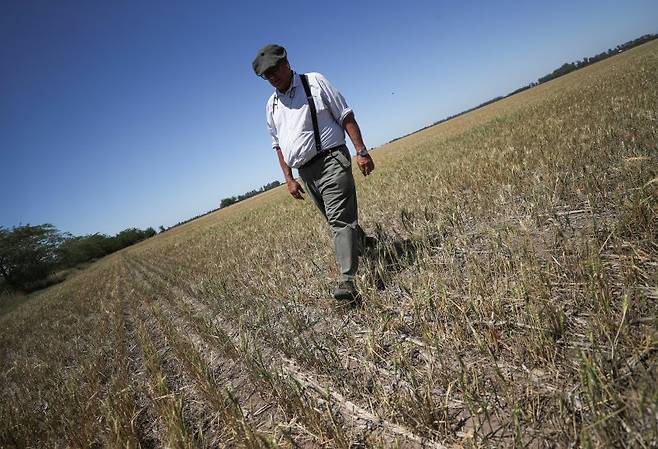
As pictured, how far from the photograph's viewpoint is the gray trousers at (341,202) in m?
3.26

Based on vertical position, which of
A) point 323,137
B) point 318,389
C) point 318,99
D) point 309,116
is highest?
point 318,99

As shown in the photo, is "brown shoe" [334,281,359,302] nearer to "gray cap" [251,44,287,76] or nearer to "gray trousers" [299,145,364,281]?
"gray trousers" [299,145,364,281]

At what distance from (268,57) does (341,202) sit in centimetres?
163

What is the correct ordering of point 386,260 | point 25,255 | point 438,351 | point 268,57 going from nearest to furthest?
point 438,351, point 268,57, point 386,260, point 25,255

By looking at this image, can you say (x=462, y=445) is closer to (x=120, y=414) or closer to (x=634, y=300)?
(x=634, y=300)

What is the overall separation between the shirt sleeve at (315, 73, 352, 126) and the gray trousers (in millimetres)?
355

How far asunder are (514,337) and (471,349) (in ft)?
0.82

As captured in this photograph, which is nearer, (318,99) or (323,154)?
(318,99)

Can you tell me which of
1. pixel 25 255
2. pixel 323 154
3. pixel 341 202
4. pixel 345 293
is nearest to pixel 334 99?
pixel 323 154

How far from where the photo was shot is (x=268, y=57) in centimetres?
328

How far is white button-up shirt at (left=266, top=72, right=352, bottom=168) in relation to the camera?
338 cm

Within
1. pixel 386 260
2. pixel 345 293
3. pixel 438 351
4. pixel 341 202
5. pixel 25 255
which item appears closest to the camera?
pixel 438 351

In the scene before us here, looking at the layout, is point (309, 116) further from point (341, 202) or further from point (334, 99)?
point (341, 202)

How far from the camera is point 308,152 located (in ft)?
11.3
